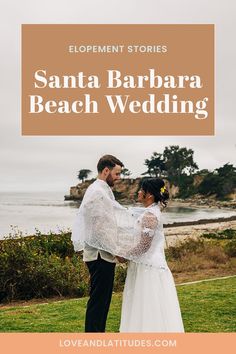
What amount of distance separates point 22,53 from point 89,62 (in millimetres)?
852

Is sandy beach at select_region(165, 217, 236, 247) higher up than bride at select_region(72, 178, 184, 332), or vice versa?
bride at select_region(72, 178, 184, 332)

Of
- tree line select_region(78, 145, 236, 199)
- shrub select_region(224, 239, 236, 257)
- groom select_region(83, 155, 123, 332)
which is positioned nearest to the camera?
groom select_region(83, 155, 123, 332)

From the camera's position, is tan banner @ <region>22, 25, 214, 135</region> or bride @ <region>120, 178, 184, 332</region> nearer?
bride @ <region>120, 178, 184, 332</region>

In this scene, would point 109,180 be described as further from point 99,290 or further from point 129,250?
point 99,290

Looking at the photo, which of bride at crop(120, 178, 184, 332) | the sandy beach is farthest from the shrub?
bride at crop(120, 178, 184, 332)

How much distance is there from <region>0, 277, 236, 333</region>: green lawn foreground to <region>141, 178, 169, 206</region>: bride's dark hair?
2500mm

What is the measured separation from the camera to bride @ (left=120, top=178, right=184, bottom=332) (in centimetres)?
540

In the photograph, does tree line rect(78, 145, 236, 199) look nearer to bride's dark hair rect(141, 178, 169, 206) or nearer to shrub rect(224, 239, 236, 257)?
shrub rect(224, 239, 236, 257)

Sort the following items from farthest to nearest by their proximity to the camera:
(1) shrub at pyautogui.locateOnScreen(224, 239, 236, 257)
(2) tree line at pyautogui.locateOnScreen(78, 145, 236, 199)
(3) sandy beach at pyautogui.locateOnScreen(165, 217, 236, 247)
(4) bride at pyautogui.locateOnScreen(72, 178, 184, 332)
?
(2) tree line at pyautogui.locateOnScreen(78, 145, 236, 199)
(3) sandy beach at pyautogui.locateOnScreen(165, 217, 236, 247)
(1) shrub at pyautogui.locateOnScreen(224, 239, 236, 257)
(4) bride at pyautogui.locateOnScreen(72, 178, 184, 332)

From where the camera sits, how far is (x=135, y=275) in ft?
18.4

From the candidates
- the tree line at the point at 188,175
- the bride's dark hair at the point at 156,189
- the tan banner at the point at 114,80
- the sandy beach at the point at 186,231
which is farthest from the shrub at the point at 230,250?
the tree line at the point at 188,175

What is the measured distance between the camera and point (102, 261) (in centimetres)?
538

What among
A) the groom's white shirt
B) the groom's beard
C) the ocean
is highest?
the groom's beard

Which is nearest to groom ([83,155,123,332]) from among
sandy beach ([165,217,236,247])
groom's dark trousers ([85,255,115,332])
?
groom's dark trousers ([85,255,115,332])
